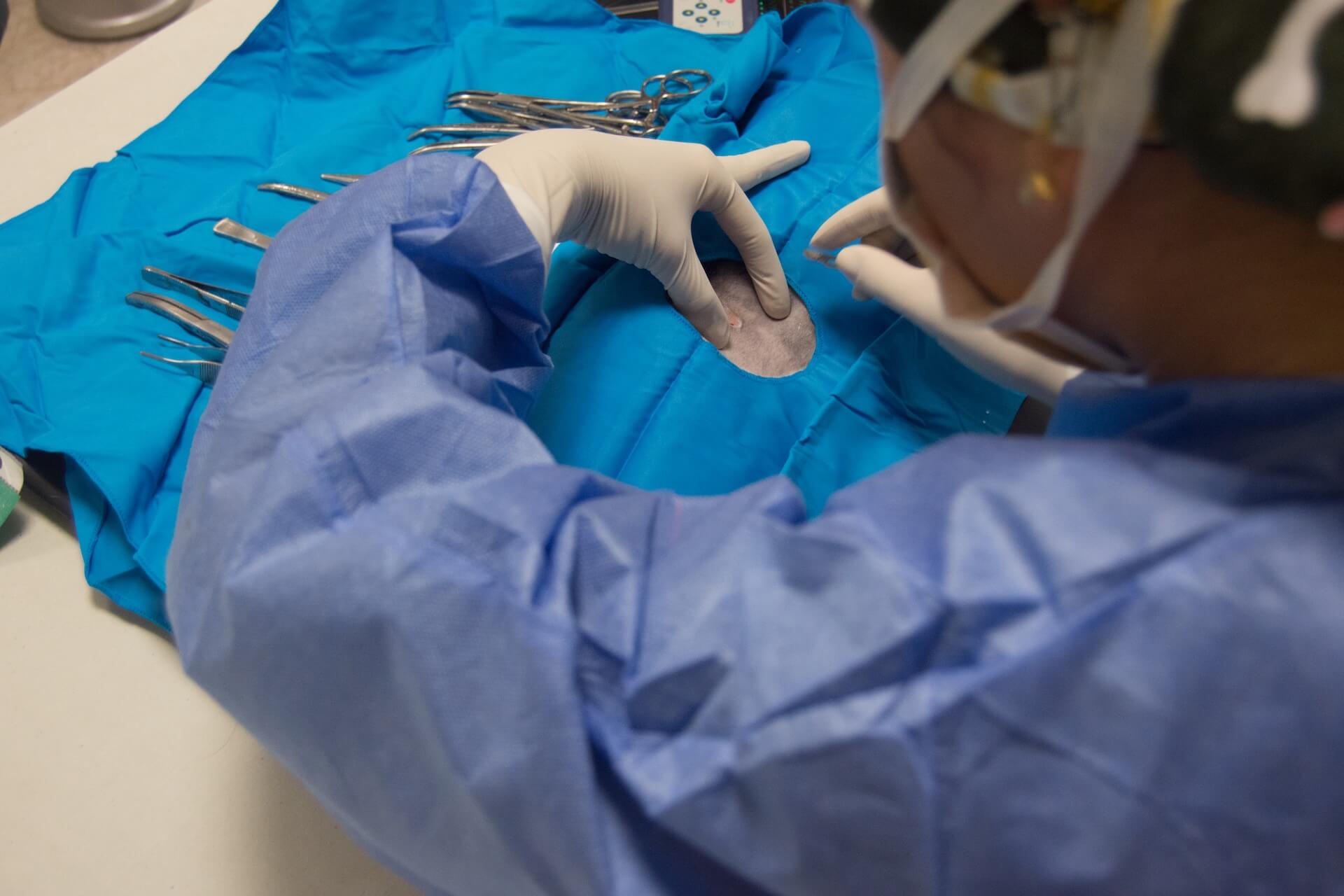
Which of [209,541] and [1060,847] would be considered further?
[209,541]

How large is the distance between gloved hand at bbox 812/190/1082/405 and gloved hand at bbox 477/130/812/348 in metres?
0.11

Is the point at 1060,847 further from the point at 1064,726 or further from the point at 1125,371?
the point at 1125,371

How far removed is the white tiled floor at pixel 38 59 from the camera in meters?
1.41

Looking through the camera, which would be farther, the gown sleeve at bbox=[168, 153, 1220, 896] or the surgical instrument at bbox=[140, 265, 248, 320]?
the surgical instrument at bbox=[140, 265, 248, 320]

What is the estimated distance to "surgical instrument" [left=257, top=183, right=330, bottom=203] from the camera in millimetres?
1046

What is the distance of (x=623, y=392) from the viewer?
0.81 metres

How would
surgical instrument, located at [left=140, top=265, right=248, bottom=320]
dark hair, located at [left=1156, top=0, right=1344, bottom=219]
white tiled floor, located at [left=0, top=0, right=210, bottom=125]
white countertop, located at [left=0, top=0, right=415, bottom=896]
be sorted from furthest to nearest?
white tiled floor, located at [left=0, top=0, right=210, bottom=125] → surgical instrument, located at [left=140, top=265, right=248, bottom=320] → white countertop, located at [left=0, top=0, right=415, bottom=896] → dark hair, located at [left=1156, top=0, right=1344, bottom=219]

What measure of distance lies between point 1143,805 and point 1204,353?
24 centimetres

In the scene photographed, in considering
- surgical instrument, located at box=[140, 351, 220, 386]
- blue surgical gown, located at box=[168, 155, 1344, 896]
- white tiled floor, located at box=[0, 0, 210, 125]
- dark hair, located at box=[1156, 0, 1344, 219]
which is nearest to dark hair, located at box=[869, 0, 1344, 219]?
dark hair, located at box=[1156, 0, 1344, 219]

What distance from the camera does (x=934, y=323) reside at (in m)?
0.82

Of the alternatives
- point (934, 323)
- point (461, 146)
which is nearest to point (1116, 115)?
point (934, 323)

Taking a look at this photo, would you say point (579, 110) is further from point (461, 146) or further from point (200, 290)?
point (200, 290)

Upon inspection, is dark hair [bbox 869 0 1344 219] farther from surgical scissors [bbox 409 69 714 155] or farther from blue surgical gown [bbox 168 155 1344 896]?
surgical scissors [bbox 409 69 714 155]

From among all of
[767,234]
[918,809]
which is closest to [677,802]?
[918,809]
